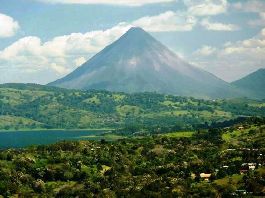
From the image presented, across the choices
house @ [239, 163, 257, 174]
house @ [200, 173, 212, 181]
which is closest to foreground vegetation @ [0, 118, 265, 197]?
house @ [200, 173, 212, 181]

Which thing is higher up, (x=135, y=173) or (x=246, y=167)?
(x=246, y=167)

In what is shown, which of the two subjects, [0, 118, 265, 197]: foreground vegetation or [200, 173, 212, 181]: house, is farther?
[200, 173, 212, 181]: house

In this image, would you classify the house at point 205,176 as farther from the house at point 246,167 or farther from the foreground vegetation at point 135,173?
the house at point 246,167

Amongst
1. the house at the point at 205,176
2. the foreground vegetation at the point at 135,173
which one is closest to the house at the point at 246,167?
the foreground vegetation at the point at 135,173

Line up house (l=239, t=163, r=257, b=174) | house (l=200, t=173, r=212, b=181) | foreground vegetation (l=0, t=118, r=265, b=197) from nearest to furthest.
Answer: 1. foreground vegetation (l=0, t=118, r=265, b=197)
2. house (l=239, t=163, r=257, b=174)
3. house (l=200, t=173, r=212, b=181)

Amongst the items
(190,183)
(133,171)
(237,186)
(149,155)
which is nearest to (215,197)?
(237,186)

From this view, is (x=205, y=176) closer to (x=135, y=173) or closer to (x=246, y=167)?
(x=246, y=167)

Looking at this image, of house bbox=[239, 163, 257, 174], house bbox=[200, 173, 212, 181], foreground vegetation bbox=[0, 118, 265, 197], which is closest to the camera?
foreground vegetation bbox=[0, 118, 265, 197]

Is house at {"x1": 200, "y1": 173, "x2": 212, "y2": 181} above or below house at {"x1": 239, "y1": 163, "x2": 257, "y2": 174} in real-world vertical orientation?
below

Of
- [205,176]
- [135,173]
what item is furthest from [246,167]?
[135,173]

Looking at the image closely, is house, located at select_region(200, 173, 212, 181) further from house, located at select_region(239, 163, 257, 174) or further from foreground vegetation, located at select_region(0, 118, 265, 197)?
house, located at select_region(239, 163, 257, 174)
